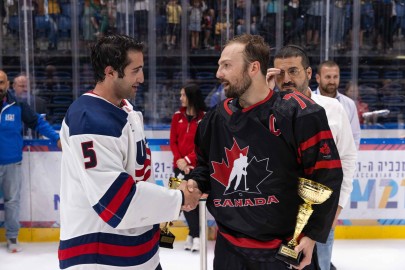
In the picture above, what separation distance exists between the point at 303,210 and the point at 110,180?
0.63 metres

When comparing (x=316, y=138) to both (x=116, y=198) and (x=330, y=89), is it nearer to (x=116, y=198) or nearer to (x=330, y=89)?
(x=116, y=198)

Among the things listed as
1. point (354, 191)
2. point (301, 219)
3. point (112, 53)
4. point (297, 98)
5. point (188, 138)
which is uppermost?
point (112, 53)

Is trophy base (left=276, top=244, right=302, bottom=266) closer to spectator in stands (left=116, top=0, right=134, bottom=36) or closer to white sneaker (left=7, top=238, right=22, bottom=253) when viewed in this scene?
white sneaker (left=7, top=238, right=22, bottom=253)

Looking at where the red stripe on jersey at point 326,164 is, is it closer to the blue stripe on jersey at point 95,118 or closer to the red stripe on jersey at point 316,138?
the red stripe on jersey at point 316,138

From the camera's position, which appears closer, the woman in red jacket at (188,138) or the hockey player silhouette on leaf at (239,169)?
the hockey player silhouette on leaf at (239,169)

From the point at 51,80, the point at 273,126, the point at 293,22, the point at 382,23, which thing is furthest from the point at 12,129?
the point at 382,23

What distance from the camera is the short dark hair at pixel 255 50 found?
1828 millimetres

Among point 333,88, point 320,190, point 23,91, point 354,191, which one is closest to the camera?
point 320,190

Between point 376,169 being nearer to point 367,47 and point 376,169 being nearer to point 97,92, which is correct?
point 367,47

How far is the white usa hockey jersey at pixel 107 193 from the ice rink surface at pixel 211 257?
2178mm

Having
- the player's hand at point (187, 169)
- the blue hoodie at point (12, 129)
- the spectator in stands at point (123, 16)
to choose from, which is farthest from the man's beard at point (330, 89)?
the spectator in stands at point (123, 16)

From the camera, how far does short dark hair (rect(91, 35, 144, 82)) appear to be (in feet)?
6.14

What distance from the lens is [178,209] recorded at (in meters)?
1.92

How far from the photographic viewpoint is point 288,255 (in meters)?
1.72
